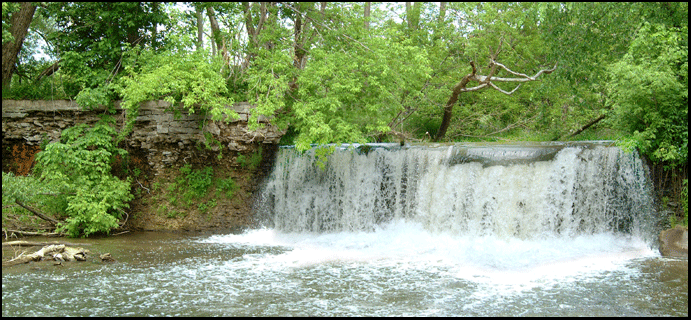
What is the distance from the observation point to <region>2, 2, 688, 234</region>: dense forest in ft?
35.9

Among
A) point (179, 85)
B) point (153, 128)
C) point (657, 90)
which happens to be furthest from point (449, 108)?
point (153, 128)

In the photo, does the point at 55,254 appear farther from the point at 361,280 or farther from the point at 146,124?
the point at 361,280

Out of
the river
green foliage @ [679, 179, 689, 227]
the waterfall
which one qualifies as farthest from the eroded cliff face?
green foliage @ [679, 179, 689, 227]

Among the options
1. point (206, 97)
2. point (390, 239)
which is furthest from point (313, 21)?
point (390, 239)

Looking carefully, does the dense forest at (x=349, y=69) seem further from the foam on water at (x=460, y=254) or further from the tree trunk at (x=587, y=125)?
the foam on water at (x=460, y=254)

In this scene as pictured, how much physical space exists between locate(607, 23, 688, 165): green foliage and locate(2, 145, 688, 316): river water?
61 cm

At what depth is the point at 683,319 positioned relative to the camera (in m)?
6.67

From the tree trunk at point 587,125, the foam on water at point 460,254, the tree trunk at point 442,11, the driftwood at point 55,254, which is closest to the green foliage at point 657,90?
the foam on water at point 460,254

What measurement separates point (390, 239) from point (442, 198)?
144 centimetres

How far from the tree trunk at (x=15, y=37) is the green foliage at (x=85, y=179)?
2.70m

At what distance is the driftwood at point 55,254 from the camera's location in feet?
31.7

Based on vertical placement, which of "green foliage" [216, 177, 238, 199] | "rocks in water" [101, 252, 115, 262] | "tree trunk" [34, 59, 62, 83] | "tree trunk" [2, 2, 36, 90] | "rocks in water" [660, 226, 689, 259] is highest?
"tree trunk" [2, 2, 36, 90]

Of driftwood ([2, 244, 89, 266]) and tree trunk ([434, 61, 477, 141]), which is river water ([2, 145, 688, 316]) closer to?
driftwood ([2, 244, 89, 266])

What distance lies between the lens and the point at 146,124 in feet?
→ 44.4
